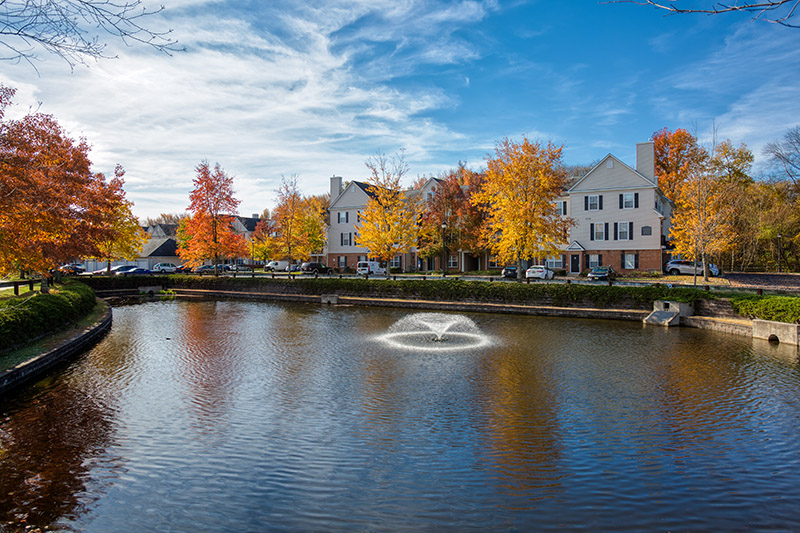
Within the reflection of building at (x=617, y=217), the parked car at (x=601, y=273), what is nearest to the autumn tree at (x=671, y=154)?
the reflection of building at (x=617, y=217)

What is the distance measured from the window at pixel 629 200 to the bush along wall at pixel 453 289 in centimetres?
1939

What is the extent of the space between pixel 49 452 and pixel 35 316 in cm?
1035

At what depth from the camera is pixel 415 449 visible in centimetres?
848

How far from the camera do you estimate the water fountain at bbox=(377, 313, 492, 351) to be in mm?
18634

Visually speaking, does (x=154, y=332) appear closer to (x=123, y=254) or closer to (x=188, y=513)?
(x=188, y=513)

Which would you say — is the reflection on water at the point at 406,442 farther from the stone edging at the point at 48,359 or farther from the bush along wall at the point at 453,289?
the bush along wall at the point at 453,289

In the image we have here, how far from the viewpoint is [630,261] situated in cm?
4400

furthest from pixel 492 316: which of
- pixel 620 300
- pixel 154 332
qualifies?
pixel 154 332

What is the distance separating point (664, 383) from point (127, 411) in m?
13.3

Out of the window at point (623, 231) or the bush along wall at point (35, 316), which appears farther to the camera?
the window at point (623, 231)

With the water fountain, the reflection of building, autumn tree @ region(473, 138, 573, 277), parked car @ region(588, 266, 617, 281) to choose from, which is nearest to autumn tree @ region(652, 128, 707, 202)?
the reflection of building

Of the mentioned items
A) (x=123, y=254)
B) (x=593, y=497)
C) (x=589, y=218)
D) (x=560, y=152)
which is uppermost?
(x=560, y=152)

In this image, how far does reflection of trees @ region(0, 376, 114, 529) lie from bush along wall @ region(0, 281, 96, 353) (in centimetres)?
384

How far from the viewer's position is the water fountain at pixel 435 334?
18634mm
